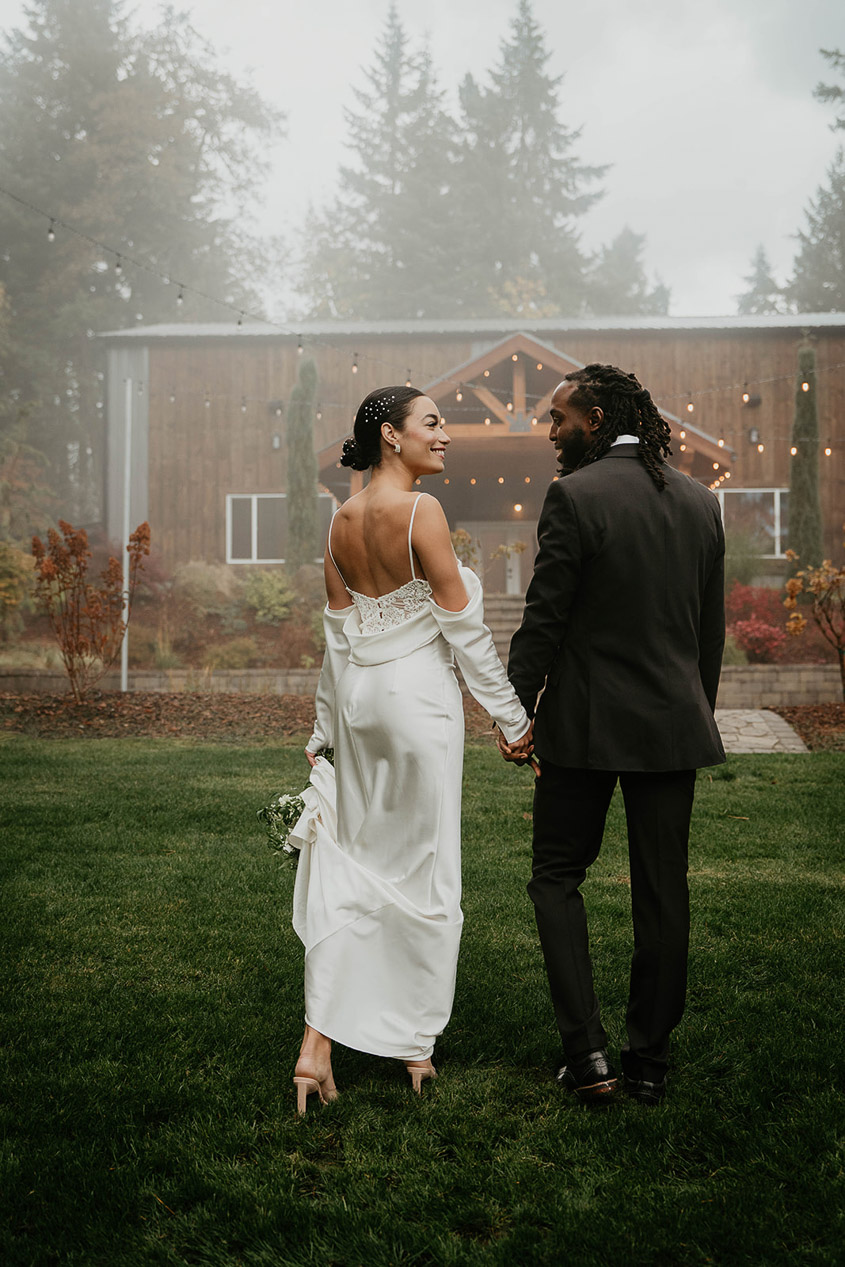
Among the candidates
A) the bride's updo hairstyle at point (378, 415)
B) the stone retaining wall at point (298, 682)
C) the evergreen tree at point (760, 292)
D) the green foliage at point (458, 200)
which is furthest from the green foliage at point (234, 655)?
the evergreen tree at point (760, 292)

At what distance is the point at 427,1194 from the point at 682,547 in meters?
1.80

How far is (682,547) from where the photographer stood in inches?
110

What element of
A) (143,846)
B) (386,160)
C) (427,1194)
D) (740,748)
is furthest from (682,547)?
(386,160)

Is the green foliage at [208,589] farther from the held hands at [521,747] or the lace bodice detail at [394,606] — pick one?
the held hands at [521,747]

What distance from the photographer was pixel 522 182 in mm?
41531

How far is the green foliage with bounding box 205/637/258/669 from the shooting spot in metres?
14.7

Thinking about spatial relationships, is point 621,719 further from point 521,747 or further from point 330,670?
point 330,670

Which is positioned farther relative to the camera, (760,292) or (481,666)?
(760,292)

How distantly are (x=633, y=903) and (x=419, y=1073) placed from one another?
2.65ft

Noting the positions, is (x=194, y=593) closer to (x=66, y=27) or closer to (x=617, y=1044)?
(x=617, y=1044)

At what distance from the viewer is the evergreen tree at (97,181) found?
31.7 metres

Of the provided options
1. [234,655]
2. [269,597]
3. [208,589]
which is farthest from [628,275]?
[234,655]

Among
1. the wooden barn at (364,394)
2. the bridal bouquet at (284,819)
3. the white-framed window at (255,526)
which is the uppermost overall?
the wooden barn at (364,394)

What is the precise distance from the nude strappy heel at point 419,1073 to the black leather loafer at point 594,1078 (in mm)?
422
